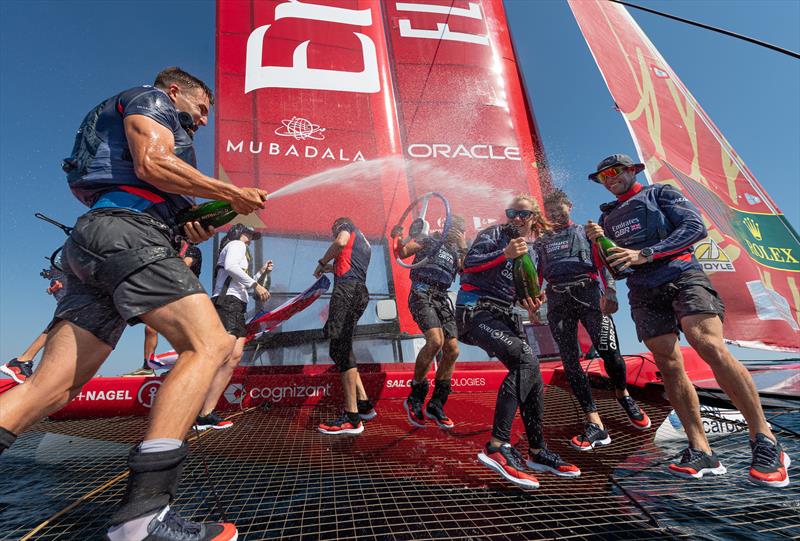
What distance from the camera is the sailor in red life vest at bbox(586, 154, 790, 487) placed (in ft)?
5.82

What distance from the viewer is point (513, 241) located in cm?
208

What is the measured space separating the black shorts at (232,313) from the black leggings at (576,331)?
2451mm

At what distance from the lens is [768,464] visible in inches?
65.1

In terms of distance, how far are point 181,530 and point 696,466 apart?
2.15m

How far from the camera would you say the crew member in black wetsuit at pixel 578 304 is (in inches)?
102

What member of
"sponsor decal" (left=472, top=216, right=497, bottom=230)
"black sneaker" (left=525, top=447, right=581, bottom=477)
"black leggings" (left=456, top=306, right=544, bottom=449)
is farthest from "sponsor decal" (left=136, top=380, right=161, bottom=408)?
"sponsor decal" (left=472, top=216, right=497, bottom=230)

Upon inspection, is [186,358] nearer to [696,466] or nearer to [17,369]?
[696,466]

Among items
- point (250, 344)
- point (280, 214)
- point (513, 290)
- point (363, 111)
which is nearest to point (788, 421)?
point (513, 290)

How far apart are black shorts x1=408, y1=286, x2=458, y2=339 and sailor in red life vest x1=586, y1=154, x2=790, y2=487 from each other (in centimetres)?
136

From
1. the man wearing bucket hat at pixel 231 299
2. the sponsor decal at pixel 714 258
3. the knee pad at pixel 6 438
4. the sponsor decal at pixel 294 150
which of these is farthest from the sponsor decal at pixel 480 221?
the knee pad at pixel 6 438

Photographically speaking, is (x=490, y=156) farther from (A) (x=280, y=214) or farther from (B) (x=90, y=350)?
(B) (x=90, y=350)

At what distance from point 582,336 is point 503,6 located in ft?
25.7

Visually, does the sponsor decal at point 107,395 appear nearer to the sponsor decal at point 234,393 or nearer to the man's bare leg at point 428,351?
the sponsor decal at point 234,393

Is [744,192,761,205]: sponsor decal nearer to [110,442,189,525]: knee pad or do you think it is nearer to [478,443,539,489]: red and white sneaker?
[478,443,539,489]: red and white sneaker
